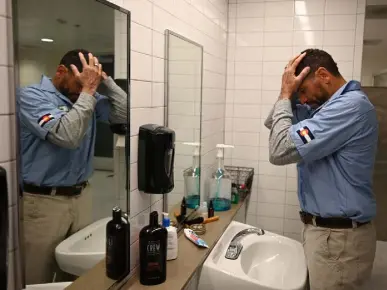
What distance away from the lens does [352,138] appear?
1611mm

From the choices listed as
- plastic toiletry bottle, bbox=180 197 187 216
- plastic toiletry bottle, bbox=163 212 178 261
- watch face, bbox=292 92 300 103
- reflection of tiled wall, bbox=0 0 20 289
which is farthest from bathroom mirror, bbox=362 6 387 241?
reflection of tiled wall, bbox=0 0 20 289

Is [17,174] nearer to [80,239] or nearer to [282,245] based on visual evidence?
[80,239]

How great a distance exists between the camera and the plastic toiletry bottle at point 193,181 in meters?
2.08

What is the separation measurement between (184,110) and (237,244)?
0.72m

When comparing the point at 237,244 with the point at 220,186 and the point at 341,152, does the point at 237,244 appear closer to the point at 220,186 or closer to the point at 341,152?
the point at 220,186

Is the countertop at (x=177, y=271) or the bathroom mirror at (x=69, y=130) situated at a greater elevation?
the bathroom mirror at (x=69, y=130)

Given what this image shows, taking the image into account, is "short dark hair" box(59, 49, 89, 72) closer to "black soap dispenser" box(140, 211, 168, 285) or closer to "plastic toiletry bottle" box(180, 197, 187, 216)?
"black soap dispenser" box(140, 211, 168, 285)

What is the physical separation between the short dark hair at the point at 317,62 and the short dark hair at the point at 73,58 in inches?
41.6

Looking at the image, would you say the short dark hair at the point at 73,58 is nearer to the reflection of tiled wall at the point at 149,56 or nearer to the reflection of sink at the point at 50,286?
the reflection of tiled wall at the point at 149,56

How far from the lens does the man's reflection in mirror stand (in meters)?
0.95

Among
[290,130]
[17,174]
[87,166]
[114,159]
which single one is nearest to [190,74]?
[290,130]

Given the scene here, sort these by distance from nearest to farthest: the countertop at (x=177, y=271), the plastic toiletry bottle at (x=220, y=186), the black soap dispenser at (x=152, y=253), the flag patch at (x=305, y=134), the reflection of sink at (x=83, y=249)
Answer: the reflection of sink at (x=83, y=249), the countertop at (x=177, y=271), the black soap dispenser at (x=152, y=253), the flag patch at (x=305, y=134), the plastic toiletry bottle at (x=220, y=186)

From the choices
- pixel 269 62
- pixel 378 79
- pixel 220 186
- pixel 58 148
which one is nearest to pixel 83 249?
pixel 58 148

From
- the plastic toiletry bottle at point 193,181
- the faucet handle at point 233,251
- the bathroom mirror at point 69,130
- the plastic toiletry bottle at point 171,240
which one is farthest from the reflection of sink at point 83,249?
the plastic toiletry bottle at point 193,181
